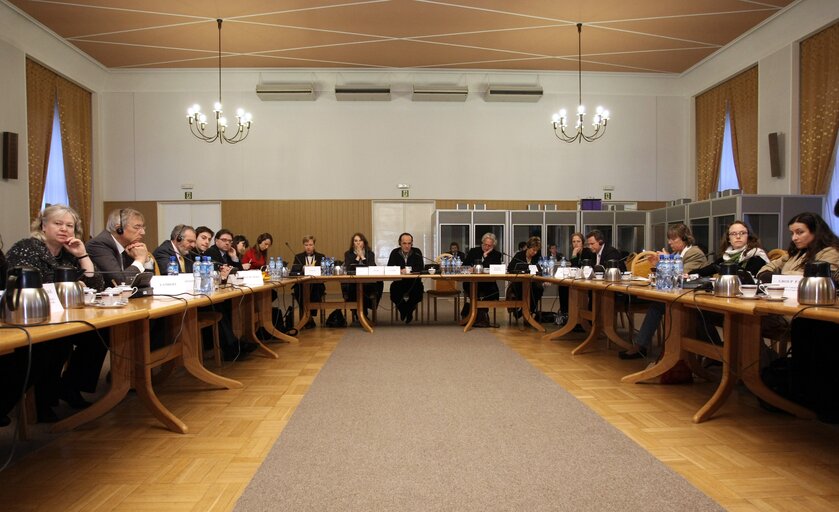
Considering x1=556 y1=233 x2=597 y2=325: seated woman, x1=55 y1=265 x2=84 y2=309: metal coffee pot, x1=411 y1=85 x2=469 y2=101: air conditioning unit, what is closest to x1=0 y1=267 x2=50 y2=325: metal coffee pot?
x1=55 y1=265 x2=84 y2=309: metal coffee pot

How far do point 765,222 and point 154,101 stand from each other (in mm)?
9212

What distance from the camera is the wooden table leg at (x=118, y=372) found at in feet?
7.02

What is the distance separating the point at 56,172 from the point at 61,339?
20.1 feet

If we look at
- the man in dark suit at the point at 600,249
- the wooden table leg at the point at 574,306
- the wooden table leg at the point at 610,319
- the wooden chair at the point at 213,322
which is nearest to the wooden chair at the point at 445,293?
the wooden table leg at the point at 574,306

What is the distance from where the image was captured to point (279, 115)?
8.29 meters

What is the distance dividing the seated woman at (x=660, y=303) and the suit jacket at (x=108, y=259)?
3189mm

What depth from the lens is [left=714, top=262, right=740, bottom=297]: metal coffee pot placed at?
2.27 meters

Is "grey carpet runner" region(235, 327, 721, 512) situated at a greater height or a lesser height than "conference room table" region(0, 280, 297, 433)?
lesser

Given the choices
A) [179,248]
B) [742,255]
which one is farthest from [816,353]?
[179,248]

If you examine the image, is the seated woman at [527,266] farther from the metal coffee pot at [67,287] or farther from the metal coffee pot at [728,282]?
the metal coffee pot at [67,287]

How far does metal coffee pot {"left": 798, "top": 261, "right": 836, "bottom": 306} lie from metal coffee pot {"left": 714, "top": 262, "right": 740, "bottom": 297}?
423 mm

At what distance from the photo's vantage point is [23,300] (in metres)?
1.49

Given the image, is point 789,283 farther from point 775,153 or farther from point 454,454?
point 775,153

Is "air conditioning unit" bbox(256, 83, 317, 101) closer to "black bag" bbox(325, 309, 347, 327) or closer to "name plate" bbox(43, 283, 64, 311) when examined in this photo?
"black bag" bbox(325, 309, 347, 327)
